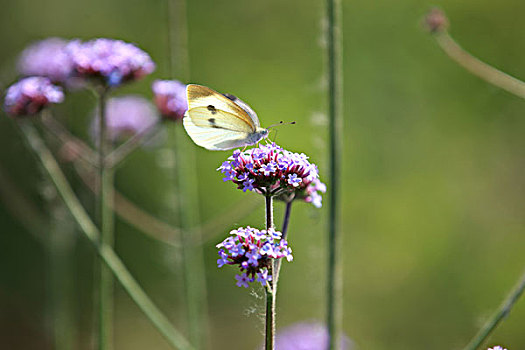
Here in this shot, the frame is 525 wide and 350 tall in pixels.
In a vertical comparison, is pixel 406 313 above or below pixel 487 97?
below

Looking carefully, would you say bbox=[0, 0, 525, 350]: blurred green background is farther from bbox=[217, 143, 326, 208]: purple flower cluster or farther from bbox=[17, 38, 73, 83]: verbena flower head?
bbox=[217, 143, 326, 208]: purple flower cluster

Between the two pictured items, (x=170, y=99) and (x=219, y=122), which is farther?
(x=170, y=99)

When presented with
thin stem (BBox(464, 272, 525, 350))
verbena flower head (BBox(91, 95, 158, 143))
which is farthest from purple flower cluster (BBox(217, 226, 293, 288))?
verbena flower head (BBox(91, 95, 158, 143))

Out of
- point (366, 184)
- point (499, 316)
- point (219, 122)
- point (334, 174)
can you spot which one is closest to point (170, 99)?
point (219, 122)

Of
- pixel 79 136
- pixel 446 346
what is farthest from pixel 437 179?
pixel 79 136

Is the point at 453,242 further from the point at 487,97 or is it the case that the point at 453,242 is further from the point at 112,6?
the point at 112,6

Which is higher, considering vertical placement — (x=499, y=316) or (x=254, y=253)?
(x=254, y=253)

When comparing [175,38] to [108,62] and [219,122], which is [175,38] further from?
[219,122]
